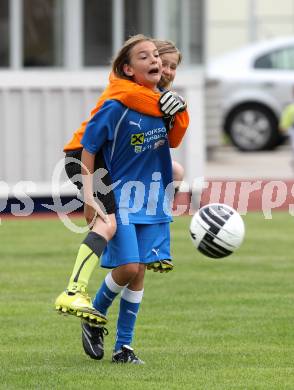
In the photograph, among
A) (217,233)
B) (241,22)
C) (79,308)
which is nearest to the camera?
(79,308)

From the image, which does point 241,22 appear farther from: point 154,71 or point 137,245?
point 137,245

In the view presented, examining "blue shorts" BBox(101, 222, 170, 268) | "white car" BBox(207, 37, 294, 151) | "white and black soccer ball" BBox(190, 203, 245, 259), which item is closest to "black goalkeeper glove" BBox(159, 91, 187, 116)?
"blue shorts" BBox(101, 222, 170, 268)

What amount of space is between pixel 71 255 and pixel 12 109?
460cm

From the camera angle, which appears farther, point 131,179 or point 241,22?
point 241,22

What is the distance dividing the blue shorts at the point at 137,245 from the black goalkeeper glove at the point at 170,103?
0.64m

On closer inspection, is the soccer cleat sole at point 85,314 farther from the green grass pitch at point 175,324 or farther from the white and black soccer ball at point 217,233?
the white and black soccer ball at point 217,233

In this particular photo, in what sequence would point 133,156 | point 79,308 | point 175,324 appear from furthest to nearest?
point 175,324, point 133,156, point 79,308

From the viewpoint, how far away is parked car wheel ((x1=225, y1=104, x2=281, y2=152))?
25.8 meters

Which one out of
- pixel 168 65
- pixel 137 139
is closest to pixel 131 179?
pixel 137 139

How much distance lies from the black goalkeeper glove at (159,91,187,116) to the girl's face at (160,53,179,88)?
1.12 feet

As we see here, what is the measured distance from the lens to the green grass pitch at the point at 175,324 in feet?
23.9

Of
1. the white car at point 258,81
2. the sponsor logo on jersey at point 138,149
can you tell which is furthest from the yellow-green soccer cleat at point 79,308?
the white car at point 258,81

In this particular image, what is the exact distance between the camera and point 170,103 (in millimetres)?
7602

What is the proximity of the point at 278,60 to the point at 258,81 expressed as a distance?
0.53 metres
